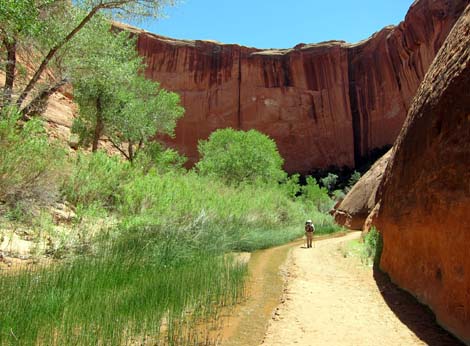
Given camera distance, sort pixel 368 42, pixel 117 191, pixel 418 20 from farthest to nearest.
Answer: pixel 368 42, pixel 418 20, pixel 117 191

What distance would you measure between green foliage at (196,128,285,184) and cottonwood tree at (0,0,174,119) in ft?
47.2

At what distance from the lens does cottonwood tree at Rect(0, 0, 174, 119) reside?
855 centimetres

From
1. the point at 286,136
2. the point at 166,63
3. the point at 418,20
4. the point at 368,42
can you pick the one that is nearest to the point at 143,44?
the point at 166,63

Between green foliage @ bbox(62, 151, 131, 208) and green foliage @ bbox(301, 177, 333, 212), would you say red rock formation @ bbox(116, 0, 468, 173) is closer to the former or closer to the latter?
green foliage @ bbox(301, 177, 333, 212)

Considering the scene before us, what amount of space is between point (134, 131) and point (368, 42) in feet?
116

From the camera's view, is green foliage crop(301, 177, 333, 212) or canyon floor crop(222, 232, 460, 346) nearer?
canyon floor crop(222, 232, 460, 346)

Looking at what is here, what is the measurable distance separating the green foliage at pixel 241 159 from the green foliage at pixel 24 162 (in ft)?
55.0

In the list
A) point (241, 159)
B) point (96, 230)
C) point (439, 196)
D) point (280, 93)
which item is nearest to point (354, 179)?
point (280, 93)

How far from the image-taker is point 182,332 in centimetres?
498

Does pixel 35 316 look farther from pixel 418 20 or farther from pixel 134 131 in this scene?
pixel 418 20

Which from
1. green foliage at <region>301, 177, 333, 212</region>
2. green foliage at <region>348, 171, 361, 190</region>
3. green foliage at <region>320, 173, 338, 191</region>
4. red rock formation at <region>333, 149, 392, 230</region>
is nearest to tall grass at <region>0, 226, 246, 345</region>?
red rock formation at <region>333, 149, 392, 230</region>

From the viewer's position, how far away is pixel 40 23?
9.68 metres

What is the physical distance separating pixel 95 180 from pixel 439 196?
30.2 feet

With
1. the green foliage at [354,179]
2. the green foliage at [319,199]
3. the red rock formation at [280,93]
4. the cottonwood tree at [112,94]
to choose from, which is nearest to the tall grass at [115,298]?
the cottonwood tree at [112,94]
